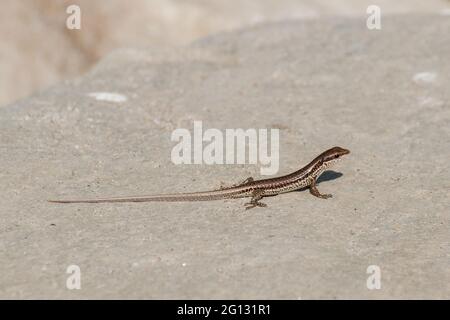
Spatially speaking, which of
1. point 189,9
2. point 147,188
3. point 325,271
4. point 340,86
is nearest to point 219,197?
point 147,188

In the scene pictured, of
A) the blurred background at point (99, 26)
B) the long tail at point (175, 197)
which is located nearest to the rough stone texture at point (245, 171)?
the long tail at point (175, 197)

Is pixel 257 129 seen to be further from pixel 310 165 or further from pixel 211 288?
pixel 211 288

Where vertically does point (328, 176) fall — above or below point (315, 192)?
above
